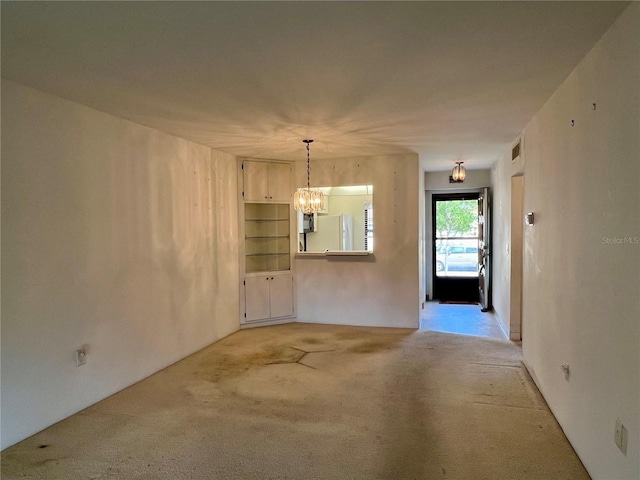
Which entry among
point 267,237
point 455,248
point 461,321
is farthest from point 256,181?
point 455,248

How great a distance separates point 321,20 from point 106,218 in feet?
8.00

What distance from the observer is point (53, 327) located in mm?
2898

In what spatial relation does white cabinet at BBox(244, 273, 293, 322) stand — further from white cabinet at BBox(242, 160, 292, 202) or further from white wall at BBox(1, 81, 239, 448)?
white cabinet at BBox(242, 160, 292, 202)

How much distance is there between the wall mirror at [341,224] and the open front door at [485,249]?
1.89 m

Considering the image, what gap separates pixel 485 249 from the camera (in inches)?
262

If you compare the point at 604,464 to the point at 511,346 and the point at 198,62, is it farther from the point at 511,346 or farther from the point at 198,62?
the point at 198,62

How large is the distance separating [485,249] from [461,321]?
1.38 m

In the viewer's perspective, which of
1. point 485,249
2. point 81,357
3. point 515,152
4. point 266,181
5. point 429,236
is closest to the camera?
point 81,357

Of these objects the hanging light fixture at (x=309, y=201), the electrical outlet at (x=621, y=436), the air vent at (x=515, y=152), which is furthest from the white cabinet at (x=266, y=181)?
the electrical outlet at (x=621, y=436)

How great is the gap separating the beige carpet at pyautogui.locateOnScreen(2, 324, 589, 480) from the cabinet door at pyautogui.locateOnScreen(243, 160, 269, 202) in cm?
229

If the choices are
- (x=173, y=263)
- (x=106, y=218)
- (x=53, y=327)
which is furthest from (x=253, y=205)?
(x=53, y=327)

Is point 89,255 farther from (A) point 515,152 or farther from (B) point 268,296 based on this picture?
(A) point 515,152

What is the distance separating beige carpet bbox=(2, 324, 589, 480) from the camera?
7.71ft

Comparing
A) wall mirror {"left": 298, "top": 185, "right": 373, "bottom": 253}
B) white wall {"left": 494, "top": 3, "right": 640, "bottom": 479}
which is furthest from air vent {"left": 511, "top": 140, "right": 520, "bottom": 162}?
wall mirror {"left": 298, "top": 185, "right": 373, "bottom": 253}
